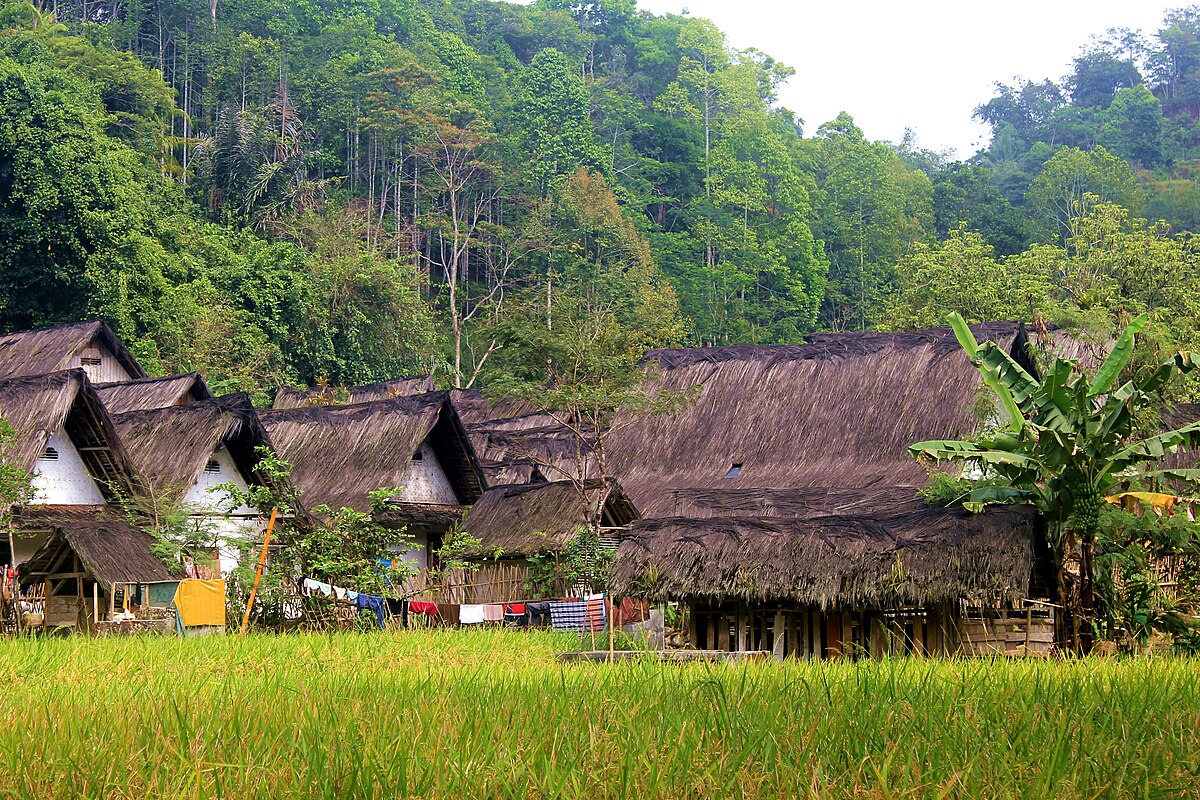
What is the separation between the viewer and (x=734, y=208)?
49562 mm

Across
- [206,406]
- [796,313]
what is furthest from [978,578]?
[796,313]

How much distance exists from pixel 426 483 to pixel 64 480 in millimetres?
6223

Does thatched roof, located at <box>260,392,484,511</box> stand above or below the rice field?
above

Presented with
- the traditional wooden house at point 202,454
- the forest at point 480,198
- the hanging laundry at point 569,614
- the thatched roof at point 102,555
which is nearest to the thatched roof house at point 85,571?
the thatched roof at point 102,555

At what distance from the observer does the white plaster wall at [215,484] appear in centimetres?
1861

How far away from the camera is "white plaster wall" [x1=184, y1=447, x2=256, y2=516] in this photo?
18609mm

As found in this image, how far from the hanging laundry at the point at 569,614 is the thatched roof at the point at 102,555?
4482 millimetres

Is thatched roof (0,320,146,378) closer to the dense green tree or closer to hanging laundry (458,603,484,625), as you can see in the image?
the dense green tree

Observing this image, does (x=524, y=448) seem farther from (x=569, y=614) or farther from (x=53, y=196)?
(x=53, y=196)

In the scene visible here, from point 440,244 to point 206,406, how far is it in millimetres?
28461

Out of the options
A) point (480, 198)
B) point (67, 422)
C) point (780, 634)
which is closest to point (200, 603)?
point (67, 422)

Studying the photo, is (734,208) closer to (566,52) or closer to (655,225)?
(655,225)

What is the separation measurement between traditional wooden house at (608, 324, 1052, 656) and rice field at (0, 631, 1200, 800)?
3.60 metres

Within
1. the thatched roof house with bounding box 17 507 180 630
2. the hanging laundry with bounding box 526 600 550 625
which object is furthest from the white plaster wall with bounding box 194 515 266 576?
the hanging laundry with bounding box 526 600 550 625
